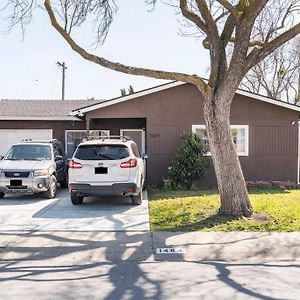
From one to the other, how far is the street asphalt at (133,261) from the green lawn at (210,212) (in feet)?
1.40

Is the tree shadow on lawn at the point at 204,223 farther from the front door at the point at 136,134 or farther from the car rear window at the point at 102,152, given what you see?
the front door at the point at 136,134

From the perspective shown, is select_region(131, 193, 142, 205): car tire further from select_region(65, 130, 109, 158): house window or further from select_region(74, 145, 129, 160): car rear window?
select_region(65, 130, 109, 158): house window

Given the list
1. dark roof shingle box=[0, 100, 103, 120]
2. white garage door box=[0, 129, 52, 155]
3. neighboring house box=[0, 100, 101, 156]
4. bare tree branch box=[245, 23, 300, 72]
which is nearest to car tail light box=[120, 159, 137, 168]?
bare tree branch box=[245, 23, 300, 72]

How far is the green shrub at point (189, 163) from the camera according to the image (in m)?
14.8

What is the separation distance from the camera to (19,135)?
742 inches

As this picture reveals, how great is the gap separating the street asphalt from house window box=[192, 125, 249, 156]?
6787mm

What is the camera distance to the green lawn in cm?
876

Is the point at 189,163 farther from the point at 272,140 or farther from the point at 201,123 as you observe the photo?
the point at 272,140

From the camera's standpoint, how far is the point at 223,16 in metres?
11.4

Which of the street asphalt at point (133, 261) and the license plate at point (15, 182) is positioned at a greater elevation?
the license plate at point (15, 182)

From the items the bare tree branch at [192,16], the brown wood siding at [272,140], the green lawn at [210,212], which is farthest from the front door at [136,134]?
the bare tree branch at [192,16]

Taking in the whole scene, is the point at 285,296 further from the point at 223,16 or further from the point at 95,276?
the point at 223,16

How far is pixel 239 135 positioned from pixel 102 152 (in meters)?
6.95

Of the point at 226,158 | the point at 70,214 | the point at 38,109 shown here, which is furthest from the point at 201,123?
the point at 38,109
